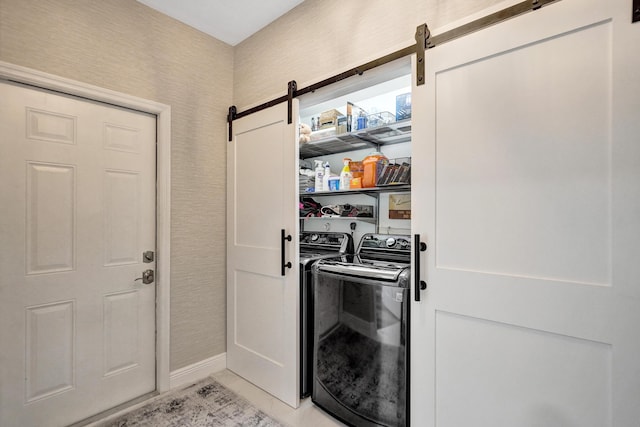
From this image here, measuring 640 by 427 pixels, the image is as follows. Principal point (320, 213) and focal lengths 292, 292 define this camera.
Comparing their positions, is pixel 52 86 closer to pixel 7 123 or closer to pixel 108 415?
pixel 7 123

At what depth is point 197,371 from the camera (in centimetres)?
235

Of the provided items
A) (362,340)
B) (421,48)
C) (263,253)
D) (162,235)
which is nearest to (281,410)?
(362,340)

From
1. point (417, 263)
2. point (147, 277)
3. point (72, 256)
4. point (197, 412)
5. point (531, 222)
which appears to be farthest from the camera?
point (147, 277)

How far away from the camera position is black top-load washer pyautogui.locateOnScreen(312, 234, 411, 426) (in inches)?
62.2

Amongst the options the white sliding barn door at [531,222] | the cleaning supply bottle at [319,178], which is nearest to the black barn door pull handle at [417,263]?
the white sliding barn door at [531,222]

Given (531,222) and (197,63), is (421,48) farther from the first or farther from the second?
(197,63)

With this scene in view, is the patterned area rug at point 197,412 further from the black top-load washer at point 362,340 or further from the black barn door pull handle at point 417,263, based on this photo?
the black barn door pull handle at point 417,263

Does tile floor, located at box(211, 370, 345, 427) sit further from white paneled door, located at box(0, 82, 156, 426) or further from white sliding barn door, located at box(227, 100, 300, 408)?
white paneled door, located at box(0, 82, 156, 426)

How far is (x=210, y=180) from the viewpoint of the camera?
2465 mm

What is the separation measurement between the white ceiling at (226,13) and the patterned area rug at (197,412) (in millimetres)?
2809

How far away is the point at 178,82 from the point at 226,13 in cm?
63

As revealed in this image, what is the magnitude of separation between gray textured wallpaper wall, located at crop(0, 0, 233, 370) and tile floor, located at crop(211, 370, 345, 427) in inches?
15.4

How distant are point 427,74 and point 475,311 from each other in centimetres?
114

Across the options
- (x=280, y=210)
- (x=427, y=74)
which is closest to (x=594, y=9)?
(x=427, y=74)
